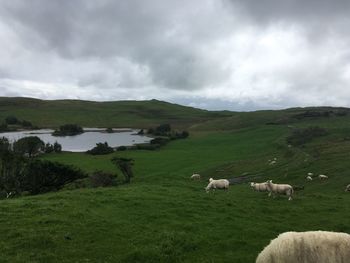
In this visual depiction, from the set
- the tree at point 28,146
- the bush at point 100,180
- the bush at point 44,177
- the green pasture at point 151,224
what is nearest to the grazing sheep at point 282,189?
the green pasture at point 151,224

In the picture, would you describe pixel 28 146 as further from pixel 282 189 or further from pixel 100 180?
pixel 282 189

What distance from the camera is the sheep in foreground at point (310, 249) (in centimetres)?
1391

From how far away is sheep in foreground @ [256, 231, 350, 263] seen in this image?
45.6ft

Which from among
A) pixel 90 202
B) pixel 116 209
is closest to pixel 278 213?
pixel 116 209

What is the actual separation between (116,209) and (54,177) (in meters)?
30.7

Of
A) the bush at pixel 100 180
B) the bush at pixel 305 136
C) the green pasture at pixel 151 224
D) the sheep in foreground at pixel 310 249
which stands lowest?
the bush at pixel 100 180

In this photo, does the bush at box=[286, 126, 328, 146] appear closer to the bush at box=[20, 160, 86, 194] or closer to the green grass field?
the bush at box=[20, 160, 86, 194]

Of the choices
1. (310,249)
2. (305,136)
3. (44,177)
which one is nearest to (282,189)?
(310,249)

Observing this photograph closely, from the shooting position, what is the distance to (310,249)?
46.3 feet

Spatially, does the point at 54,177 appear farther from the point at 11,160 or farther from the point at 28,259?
the point at 28,259

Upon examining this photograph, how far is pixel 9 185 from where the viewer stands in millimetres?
50125

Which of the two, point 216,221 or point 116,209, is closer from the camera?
point 216,221

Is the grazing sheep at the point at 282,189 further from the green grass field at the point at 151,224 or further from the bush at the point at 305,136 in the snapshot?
the bush at the point at 305,136

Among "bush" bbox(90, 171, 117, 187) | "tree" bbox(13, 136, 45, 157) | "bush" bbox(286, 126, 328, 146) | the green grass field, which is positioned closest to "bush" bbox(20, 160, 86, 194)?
"bush" bbox(90, 171, 117, 187)
